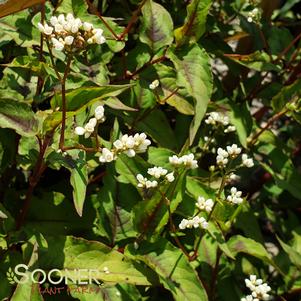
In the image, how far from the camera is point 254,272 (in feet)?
7.87

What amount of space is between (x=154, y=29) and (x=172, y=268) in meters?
0.81

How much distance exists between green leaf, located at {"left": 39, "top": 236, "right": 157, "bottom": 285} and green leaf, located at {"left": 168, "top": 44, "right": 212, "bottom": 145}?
17.2 inches

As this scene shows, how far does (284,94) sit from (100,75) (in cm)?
80

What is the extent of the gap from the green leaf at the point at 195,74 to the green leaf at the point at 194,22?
1.4 inches

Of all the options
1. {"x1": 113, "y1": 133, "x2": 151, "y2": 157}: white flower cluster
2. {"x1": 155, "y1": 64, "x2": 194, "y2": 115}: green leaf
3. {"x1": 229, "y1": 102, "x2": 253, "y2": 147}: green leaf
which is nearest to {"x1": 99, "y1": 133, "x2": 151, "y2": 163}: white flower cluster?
{"x1": 113, "y1": 133, "x2": 151, "y2": 157}: white flower cluster

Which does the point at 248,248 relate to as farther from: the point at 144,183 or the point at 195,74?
the point at 195,74

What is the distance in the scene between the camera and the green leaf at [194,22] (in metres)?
1.81

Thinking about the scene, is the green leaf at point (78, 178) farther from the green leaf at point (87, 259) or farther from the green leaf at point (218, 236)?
the green leaf at point (218, 236)

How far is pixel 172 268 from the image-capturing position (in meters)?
1.73

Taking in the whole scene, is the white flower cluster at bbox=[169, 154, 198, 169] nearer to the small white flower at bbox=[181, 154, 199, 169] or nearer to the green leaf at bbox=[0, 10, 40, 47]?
the small white flower at bbox=[181, 154, 199, 169]

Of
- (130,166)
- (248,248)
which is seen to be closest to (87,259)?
(130,166)

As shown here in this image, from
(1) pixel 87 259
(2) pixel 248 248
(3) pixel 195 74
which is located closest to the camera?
(1) pixel 87 259

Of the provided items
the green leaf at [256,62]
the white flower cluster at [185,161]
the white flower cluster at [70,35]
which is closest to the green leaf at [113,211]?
the white flower cluster at [185,161]
